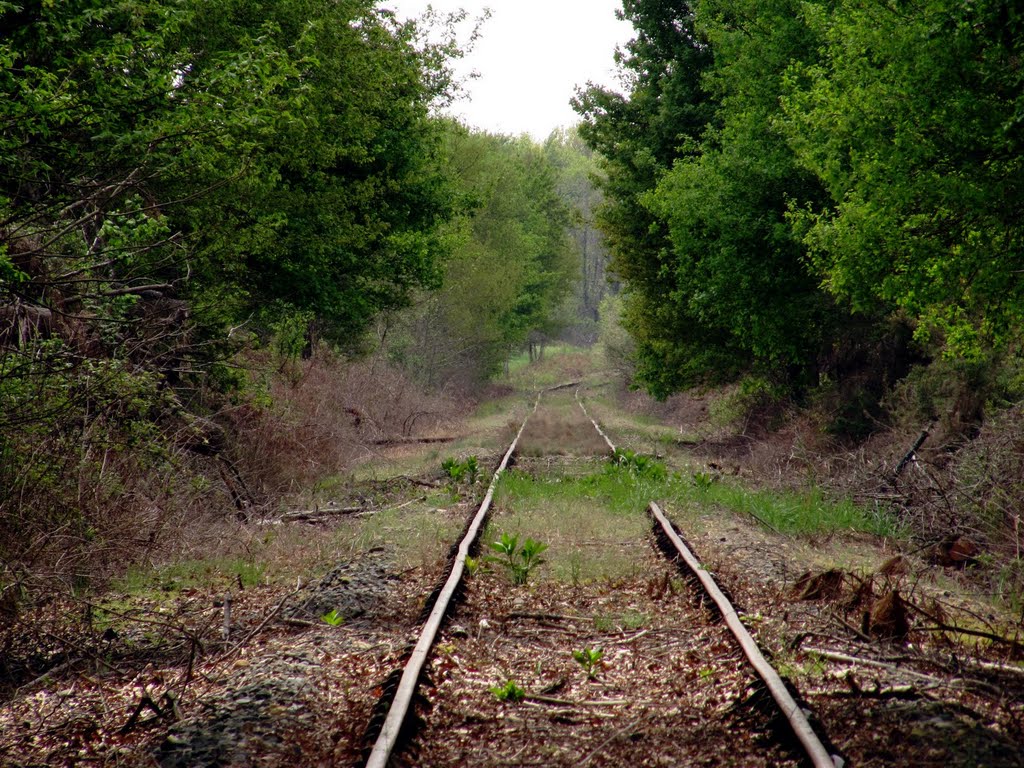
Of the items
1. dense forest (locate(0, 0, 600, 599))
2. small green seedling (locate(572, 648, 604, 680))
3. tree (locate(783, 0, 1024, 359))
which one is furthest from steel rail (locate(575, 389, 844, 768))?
dense forest (locate(0, 0, 600, 599))

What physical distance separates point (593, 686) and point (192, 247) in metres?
7.01

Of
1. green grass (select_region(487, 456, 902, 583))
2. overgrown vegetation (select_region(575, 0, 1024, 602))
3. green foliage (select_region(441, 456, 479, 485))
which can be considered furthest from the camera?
green foliage (select_region(441, 456, 479, 485))

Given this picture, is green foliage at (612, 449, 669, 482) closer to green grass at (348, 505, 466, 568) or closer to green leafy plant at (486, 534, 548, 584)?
green grass at (348, 505, 466, 568)

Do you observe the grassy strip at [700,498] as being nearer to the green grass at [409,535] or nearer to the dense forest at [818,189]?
the green grass at [409,535]

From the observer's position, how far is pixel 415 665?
5059mm

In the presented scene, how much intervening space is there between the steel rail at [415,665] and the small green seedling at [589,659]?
37.7 inches

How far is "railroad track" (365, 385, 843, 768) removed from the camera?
420cm

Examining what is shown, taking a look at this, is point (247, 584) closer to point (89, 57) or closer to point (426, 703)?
point (426, 703)

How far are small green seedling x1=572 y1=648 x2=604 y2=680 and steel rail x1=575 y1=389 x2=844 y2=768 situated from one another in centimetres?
91

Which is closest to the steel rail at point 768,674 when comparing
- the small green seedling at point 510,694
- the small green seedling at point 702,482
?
the small green seedling at point 510,694

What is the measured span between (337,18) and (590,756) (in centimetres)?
1514

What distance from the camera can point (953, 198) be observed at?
318 inches

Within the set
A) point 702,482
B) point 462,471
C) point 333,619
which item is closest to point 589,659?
point 333,619

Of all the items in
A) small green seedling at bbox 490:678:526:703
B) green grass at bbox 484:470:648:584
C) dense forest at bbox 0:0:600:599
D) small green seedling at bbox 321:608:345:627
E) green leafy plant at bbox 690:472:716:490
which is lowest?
green leafy plant at bbox 690:472:716:490
